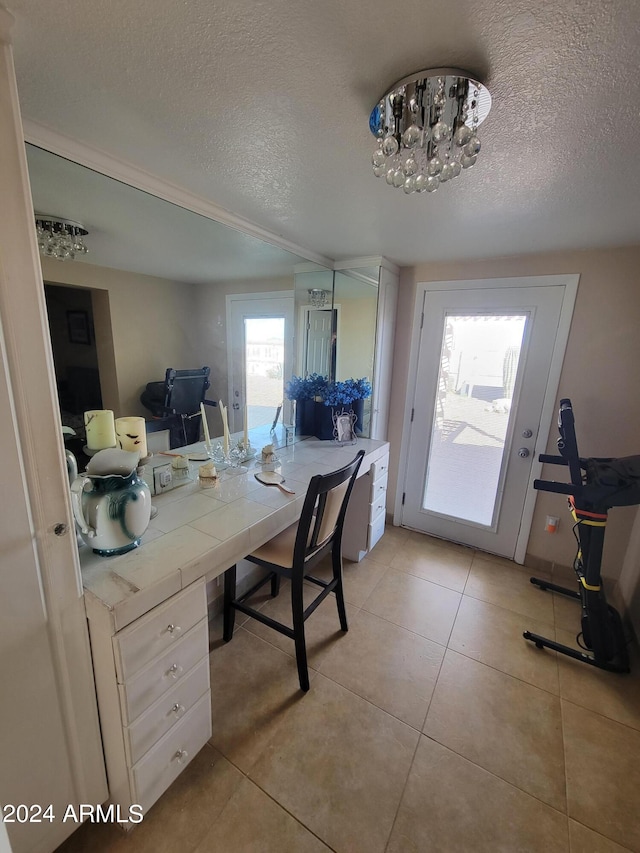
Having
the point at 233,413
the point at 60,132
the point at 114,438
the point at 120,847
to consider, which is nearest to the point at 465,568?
the point at 233,413

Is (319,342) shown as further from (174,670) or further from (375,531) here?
(174,670)

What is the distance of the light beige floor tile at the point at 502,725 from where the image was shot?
1296mm

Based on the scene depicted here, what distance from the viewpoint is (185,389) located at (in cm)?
173

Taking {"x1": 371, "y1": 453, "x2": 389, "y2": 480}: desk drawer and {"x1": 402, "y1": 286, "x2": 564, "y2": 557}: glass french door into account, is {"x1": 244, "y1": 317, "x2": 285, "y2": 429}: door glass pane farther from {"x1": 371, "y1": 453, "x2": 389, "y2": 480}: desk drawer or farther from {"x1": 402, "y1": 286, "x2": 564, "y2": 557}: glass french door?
{"x1": 402, "y1": 286, "x2": 564, "y2": 557}: glass french door

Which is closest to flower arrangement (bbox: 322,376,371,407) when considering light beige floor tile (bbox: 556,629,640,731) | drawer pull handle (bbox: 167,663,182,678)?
drawer pull handle (bbox: 167,663,182,678)

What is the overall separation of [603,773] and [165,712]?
1.65 metres

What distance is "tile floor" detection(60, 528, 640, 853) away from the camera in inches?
44.1

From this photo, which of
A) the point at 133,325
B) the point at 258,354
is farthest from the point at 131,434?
the point at 258,354

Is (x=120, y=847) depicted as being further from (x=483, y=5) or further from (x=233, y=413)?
(x=483, y=5)

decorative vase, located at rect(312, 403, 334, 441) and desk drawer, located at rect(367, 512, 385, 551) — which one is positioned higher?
decorative vase, located at rect(312, 403, 334, 441)

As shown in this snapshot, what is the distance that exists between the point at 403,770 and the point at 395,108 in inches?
85.3

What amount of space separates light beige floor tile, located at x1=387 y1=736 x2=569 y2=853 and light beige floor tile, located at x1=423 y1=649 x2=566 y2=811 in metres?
0.06

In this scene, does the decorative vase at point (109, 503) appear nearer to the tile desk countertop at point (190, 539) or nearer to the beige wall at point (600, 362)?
the tile desk countertop at point (190, 539)

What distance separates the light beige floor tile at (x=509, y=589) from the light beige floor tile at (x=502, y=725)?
556 millimetres
